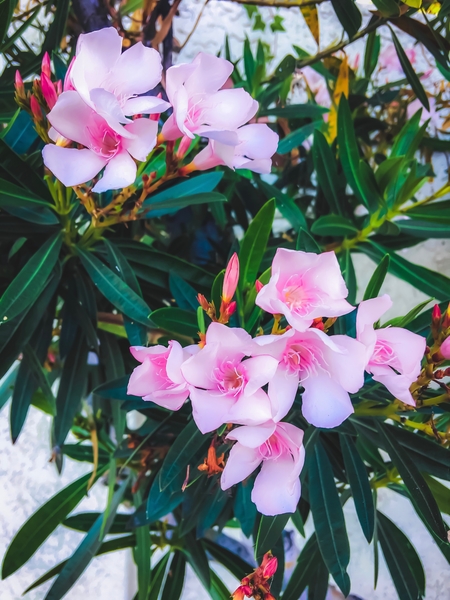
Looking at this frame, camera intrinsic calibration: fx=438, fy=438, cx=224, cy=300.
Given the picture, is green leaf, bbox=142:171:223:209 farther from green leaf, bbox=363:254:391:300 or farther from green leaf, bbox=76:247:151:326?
green leaf, bbox=363:254:391:300

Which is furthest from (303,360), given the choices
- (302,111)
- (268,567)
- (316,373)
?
(302,111)

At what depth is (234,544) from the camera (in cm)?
98

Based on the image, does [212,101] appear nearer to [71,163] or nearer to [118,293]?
[71,163]

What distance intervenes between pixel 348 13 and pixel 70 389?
0.70m

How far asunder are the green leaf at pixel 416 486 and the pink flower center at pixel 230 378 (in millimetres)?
270

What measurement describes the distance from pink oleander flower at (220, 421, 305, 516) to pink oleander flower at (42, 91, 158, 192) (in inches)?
9.1

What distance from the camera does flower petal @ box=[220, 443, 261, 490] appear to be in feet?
1.15

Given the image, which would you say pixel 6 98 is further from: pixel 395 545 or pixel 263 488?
pixel 395 545

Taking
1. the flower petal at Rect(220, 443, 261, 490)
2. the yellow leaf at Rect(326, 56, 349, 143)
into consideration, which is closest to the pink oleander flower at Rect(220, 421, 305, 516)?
the flower petal at Rect(220, 443, 261, 490)

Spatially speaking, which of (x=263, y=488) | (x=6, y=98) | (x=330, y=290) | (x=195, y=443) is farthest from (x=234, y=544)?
(x=6, y=98)

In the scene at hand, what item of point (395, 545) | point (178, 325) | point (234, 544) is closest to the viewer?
point (178, 325)

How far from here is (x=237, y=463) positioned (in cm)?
35

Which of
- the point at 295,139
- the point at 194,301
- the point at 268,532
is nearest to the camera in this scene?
the point at 268,532

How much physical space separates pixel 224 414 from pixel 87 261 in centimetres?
34
